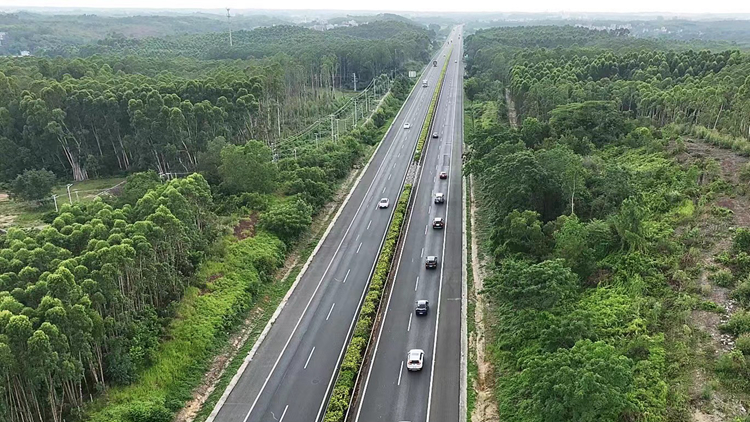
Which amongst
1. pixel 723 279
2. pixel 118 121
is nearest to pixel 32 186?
pixel 118 121

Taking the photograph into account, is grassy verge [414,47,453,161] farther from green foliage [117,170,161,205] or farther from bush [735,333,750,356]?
bush [735,333,750,356]

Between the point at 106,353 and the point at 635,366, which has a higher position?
the point at 635,366

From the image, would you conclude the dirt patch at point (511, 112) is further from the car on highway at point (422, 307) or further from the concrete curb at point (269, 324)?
the car on highway at point (422, 307)

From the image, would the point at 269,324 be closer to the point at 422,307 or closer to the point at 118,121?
the point at 422,307

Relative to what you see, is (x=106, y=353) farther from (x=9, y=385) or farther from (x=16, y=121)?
(x=16, y=121)

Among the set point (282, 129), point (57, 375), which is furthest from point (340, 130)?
point (57, 375)

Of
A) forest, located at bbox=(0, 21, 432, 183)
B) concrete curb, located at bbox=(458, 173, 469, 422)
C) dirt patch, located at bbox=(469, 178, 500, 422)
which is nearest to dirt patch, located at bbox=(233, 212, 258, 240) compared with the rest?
forest, located at bbox=(0, 21, 432, 183)
